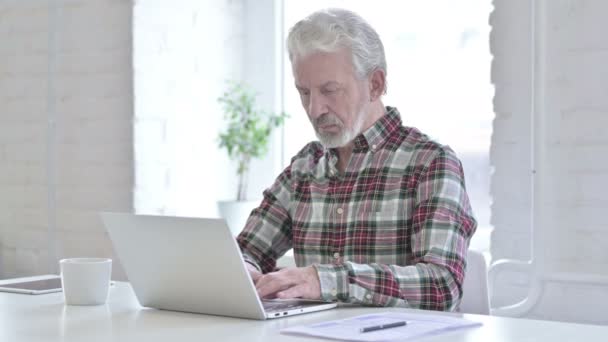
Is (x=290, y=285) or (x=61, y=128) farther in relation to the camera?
(x=61, y=128)

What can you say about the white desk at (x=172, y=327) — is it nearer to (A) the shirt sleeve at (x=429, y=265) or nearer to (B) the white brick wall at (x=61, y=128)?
(A) the shirt sleeve at (x=429, y=265)

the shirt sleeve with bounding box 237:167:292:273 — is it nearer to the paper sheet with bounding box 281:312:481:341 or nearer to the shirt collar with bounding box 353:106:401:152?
the shirt collar with bounding box 353:106:401:152

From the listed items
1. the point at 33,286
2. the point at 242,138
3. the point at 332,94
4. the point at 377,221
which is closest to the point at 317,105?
the point at 332,94

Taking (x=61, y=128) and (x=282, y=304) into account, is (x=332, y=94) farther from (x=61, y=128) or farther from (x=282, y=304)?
(x=61, y=128)

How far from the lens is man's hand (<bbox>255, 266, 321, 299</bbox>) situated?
1.58 metres

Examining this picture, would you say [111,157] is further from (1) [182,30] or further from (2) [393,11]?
(2) [393,11]

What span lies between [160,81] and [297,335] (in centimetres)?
190

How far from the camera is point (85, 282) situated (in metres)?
1.66

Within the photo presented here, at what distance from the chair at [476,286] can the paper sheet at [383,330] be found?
0.40 m

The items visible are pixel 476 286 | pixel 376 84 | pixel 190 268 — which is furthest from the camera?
pixel 376 84

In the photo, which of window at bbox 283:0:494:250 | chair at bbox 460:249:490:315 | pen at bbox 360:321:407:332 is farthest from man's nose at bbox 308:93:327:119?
window at bbox 283:0:494:250

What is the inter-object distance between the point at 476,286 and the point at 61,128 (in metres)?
1.79

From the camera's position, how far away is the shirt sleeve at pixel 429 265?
1.62 metres

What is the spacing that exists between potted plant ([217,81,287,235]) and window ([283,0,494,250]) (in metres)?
0.45
